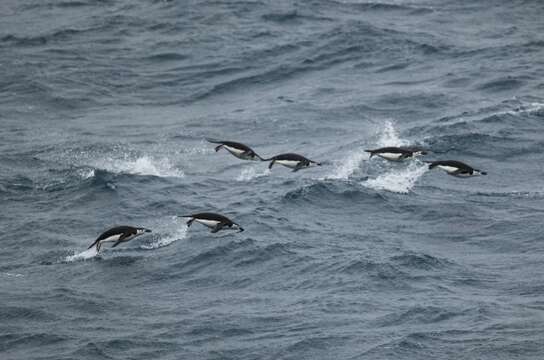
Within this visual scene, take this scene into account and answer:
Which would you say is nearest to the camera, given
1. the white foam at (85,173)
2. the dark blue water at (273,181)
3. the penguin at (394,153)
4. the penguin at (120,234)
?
the dark blue water at (273,181)

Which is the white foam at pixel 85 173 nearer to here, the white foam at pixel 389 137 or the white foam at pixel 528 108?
the white foam at pixel 389 137

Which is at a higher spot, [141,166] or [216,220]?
[216,220]

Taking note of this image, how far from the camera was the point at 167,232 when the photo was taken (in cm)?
3562

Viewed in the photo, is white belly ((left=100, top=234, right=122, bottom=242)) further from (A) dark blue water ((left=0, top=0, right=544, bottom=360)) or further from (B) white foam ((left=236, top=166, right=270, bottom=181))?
(B) white foam ((left=236, top=166, right=270, bottom=181))

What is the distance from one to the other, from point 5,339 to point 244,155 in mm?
8132

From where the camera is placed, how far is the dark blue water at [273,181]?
2925 centimetres

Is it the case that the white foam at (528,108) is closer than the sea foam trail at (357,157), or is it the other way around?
the sea foam trail at (357,157)

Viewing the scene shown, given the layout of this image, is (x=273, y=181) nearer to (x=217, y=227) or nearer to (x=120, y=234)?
(x=217, y=227)

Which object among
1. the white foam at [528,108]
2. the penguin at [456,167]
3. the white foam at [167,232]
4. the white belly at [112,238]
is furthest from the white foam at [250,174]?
the white foam at [528,108]

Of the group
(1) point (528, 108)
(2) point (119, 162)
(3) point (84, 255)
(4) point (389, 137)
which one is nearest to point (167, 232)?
(3) point (84, 255)

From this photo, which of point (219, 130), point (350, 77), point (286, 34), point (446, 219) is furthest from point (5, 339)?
point (286, 34)

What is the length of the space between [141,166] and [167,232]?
6426 mm

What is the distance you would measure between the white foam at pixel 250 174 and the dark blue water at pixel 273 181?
0.10 meters

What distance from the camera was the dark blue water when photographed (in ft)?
96.0
